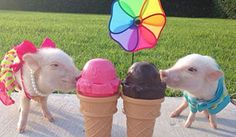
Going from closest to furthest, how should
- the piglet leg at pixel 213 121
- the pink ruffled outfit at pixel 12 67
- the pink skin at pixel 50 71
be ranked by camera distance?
1. the pink skin at pixel 50 71
2. the pink ruffled outfit at pixel 12 67
3. the piglet leg at pixel 213 121

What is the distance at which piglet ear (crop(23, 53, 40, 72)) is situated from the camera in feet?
9.82

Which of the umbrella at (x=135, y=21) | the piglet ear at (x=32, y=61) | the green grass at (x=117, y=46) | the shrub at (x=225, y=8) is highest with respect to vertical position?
the umbrella at (x=135, y=21)

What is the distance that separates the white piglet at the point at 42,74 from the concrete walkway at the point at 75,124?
156 mm

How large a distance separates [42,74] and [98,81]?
597mm

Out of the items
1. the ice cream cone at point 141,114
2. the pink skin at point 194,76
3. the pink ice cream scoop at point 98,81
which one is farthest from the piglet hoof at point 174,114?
the pink ice cream scoop at point 98,81

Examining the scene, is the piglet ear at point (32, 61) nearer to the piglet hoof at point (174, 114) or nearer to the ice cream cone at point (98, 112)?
the ice cream cone at point (98, 112)

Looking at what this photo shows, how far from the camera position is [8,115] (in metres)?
3.51

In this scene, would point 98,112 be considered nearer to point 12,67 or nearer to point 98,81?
point 98,81

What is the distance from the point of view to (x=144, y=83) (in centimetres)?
257

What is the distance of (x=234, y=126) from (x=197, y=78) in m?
0.66

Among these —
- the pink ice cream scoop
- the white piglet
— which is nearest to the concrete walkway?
the white piglet

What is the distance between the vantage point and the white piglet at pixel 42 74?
9.64ft

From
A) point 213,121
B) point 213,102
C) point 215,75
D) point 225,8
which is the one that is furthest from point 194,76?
point 225,8

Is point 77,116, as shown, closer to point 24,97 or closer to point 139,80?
point 24,97
